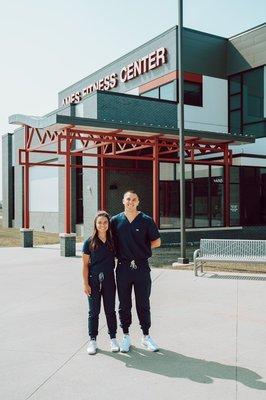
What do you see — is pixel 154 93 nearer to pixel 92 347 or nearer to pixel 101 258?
pixel 101 258

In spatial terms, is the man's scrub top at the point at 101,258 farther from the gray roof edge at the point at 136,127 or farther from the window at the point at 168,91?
the window at the point at 168,91

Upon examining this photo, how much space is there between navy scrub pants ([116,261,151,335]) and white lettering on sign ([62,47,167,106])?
678 inches

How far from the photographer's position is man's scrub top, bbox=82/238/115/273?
17.0 feet

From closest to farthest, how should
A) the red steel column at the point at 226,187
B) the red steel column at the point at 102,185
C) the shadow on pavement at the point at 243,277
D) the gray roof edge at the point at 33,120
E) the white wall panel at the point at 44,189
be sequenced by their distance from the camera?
the shadow on pavement at the point at 243,277, the gray roof edge at the point at 33,120, the red steel column at the point at 226,187, the red steel column at the point at 102,185, the white wall panel at the point at 44,189

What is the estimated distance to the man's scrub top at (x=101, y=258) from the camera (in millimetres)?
5172

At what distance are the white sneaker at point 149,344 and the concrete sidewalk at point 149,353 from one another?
77mm

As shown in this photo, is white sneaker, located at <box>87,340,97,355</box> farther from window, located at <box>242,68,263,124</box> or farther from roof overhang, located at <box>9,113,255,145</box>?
window, located at <box>242,68,263,124</box>

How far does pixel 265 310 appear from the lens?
23.0 ft

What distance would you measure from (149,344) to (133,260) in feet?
3.47

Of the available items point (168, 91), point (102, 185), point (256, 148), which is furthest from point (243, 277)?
point (168, 91)

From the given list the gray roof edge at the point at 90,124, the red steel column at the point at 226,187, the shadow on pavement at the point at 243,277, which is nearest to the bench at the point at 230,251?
the shadow on pavement at the point at 243,277

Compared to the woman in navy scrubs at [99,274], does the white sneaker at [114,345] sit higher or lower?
Result: lower

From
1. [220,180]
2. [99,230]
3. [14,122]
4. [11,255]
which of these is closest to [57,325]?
[99,230]

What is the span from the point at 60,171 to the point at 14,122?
25.7 ft
